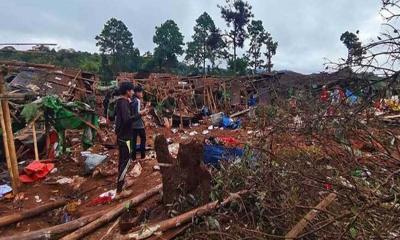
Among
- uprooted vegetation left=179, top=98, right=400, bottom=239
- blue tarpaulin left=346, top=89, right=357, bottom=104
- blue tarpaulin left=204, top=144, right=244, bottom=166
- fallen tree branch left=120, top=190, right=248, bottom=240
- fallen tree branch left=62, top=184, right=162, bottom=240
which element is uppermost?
blue tarpaulin left=346, top=89, right=357, bottom=104

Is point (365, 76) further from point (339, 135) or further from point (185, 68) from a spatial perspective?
point (185, 68)

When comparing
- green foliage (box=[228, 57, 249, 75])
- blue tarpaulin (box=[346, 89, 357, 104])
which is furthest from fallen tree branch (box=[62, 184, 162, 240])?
green foliage (box=[228, 57, 249, 75])

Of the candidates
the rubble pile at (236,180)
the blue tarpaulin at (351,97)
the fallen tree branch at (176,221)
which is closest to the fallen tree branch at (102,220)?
the rubble pile at (236,180)

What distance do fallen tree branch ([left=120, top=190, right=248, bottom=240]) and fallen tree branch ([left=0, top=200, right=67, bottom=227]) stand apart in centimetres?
223

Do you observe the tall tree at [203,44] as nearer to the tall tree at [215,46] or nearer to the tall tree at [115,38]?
the tall tree at [215,46]

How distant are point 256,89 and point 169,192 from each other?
48.8ft

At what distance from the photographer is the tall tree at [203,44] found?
121 ft

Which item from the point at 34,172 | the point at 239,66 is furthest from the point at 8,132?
the point at 239,66

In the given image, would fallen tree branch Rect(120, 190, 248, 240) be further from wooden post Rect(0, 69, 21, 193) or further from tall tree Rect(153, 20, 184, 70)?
tall tree Rect(153, 20, 184, 70)

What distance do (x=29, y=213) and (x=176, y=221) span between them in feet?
8.69

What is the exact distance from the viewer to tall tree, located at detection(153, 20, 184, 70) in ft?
120

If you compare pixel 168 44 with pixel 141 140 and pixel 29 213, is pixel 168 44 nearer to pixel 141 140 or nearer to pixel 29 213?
pixel 141 140

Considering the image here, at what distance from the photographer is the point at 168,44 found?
121 feet

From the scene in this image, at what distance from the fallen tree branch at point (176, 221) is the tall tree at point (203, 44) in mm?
32794
